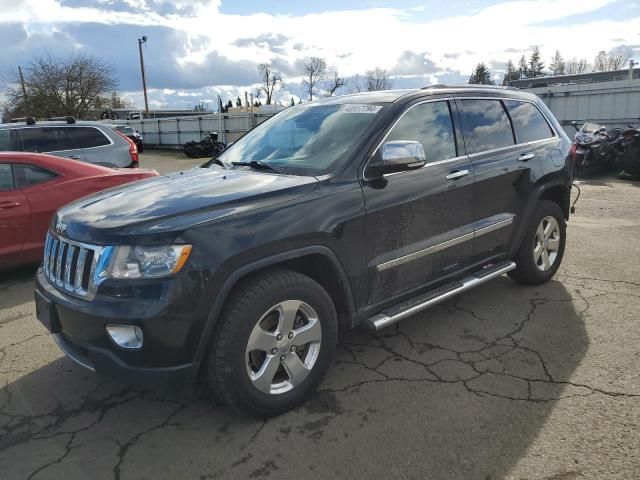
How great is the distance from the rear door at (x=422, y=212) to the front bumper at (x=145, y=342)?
4.22 ft

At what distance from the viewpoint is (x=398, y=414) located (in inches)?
117

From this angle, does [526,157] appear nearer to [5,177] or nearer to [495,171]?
[495,171]

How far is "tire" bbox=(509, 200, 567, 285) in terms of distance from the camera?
185 inches

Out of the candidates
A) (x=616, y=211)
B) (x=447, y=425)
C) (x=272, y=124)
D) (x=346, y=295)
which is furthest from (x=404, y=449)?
(x=616, y=211)

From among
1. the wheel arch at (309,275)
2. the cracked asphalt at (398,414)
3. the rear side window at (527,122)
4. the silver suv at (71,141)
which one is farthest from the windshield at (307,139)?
the silver suv at (71,141)

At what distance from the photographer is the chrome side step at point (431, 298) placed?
336cm

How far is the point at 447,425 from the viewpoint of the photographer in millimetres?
2859

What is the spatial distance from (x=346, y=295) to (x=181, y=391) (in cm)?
112

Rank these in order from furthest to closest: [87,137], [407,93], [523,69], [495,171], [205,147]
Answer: [523,69] → [205,147] → [87,137] → [495,171] → [407,93]

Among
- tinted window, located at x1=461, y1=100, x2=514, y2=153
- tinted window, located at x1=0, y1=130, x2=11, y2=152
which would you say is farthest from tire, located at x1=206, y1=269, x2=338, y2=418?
tinted window, located at x1=0, y1=130, x2=11, y2=152

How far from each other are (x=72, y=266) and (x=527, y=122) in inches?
158

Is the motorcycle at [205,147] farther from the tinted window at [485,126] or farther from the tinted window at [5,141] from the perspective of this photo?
the tinted window at [485,126]

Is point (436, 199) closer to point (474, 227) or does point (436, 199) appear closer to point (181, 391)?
point (474, 227)

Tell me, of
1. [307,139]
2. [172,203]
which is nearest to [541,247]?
[307,139]
